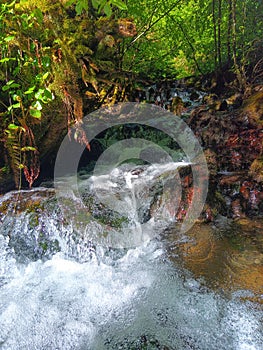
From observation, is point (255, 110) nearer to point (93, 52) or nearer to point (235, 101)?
point (235, 101)

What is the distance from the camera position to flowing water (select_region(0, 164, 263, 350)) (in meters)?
1.89

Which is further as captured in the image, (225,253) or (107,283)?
(225,253)

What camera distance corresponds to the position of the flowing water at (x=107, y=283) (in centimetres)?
189

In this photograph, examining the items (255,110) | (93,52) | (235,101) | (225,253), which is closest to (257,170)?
(255,110)

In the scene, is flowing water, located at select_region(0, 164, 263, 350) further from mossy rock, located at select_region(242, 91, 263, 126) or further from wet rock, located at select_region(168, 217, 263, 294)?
→ mossy rock, located at select_region(242, 91, 263, 126)

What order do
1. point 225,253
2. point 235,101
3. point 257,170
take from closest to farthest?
point 225,253
point 257,170
point 235,101

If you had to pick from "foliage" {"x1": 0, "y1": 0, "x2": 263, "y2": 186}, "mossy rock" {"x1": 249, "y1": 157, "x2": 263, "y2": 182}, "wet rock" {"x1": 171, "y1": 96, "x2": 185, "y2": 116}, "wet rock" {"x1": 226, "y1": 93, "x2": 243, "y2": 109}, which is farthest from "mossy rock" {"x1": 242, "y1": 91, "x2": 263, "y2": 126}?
"wet rock" {"x1": 171, "y1": 96, "x2": 185, "y2": 116}

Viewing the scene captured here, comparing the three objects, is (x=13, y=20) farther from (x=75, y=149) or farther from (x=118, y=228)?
(x=118, y=228)

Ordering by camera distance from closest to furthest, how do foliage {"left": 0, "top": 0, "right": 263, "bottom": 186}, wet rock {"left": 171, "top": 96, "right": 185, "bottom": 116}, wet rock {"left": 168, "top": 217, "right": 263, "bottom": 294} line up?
wet rock {"left": 168, "top": 217, "right": 263, "bottom": 294}
foliage {"left": 0, "top": 0, "right": 263, "bottom": 186}
wet rock {"left": 171, "top": 96, "right": 185, "bottom": 116}

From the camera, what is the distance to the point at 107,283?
8.50 feet

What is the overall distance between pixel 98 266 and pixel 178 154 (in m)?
3.31

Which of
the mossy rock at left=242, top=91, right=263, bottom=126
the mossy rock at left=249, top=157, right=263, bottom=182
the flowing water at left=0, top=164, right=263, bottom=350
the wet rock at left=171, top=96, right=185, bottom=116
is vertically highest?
the wet rock at left=171, top=96, right=185, bottom=116

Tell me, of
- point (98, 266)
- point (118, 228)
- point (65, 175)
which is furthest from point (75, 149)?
point (98, 266)

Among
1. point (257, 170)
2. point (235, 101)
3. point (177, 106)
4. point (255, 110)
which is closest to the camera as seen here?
point (257, 170)
